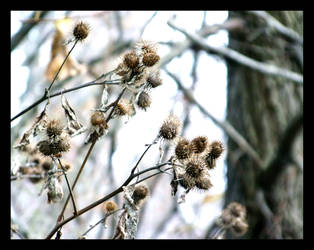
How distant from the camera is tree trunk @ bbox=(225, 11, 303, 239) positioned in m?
4.27

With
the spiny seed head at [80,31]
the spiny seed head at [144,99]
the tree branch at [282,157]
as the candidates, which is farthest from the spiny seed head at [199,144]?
the tree branch at [282,157]

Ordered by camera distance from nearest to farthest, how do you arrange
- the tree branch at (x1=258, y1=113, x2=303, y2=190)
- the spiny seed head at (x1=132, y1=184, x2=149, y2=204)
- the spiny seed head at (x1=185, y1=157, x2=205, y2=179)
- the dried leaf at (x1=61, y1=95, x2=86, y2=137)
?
the spiny seed head at (x1=185, y1=157, x2=205, y2=179) → the dried leaf at (x1=61, y1=95, x2=86, y2=137) → the spiny seed head at (x1=132, y1=184, x2=149, y2=204) → the tree branch at (x1=258, y1=113, x2=303, y2=190)

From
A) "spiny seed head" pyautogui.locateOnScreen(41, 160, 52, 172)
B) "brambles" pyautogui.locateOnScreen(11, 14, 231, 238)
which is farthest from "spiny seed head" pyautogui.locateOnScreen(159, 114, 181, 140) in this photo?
"spiny seed head" pyautogui.locateOnScreen(41, 160, 52, 172)

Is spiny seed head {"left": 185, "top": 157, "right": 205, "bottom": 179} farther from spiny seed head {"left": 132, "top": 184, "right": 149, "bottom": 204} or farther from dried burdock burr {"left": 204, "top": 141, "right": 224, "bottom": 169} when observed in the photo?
spiny seed head {"left": 132, "top": 184, "right": 149, "bottom": 204}

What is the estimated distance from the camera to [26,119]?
9.80 ft

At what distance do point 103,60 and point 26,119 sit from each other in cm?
228

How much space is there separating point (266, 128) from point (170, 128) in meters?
3.23

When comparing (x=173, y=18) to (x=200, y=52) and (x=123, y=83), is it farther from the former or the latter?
(x=123, y=83)

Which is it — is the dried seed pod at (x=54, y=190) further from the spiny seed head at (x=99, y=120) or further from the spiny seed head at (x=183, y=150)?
the spiny seed head at (x=183, y=150)

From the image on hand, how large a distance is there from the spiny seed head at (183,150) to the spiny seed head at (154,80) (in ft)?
0.77

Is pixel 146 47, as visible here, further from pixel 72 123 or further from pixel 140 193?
pixel 140 193

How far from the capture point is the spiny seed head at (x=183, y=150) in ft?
5.18

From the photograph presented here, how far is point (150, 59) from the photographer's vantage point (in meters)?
1.63

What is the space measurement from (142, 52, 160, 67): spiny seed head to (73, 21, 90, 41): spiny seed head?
0.26m
